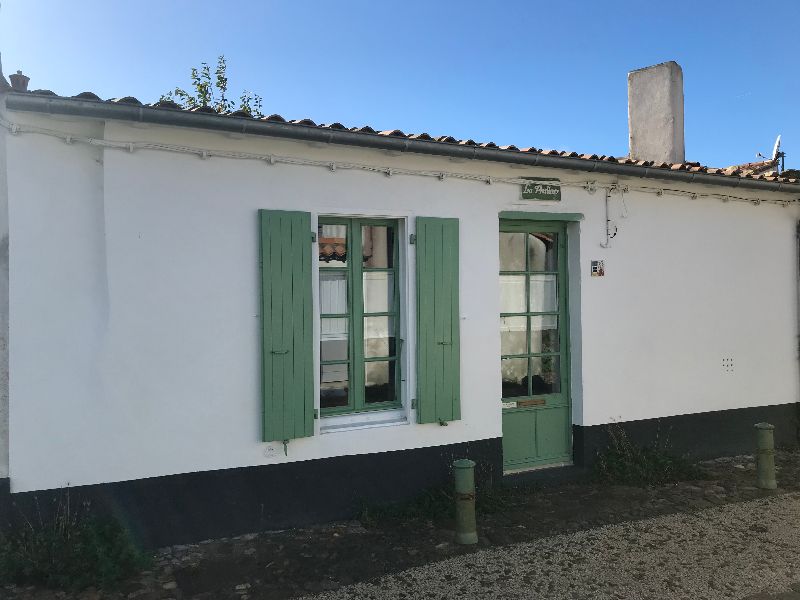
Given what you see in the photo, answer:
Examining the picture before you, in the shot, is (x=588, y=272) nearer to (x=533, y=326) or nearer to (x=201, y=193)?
(x=533, y=326)

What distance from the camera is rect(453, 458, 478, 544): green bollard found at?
14.5 feet

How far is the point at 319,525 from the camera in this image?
15.6ft

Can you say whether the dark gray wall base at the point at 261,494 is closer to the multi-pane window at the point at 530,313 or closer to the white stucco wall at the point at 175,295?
the white stucco wall at the point at 175,295

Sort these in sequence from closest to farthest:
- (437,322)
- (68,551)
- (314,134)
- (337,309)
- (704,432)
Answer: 1. (68,551)
2. (314,134)
3. (337,309)
4. (437,322)
5. (704,432)

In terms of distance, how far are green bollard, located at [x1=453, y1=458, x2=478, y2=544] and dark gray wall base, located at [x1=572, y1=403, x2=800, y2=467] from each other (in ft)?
6.29

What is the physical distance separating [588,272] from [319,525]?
136 inches

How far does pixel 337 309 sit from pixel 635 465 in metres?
3.35

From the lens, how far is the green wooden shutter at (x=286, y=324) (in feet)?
14.8

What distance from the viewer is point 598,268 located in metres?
5.93

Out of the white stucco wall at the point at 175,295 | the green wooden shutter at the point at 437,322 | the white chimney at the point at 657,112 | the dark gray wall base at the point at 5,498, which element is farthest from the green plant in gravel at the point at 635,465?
the dark gray wall base at the point at 5,498

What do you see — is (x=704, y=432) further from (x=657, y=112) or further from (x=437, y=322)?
(x=657, y=112)

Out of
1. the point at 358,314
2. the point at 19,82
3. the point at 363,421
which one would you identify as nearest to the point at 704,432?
the point at 363,421

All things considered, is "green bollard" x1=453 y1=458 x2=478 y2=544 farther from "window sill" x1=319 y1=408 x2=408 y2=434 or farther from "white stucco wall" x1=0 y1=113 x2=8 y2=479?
"white stucco wall" x1=0 y1=113 x2=8 y2=479

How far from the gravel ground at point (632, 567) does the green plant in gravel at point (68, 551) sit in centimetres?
135
